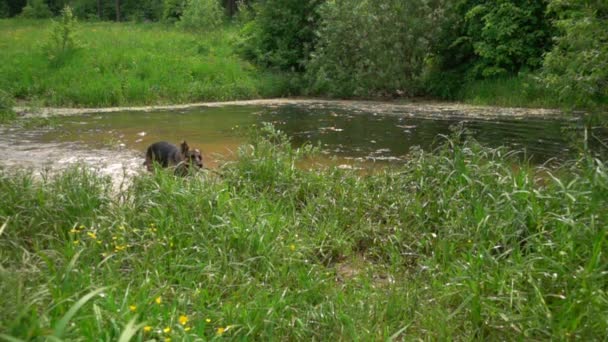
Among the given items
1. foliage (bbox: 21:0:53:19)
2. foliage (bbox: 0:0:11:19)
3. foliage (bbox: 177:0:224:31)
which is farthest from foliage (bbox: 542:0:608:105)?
foliage (bbox: 0:0:11:19)

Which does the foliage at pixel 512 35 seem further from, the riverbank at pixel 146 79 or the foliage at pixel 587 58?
the foliage at pixel 587 58

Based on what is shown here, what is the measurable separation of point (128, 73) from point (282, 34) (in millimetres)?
7041

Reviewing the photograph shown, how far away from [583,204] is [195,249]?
3.01 meters

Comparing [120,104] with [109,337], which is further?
[120,104]

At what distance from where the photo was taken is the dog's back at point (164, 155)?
7.48 metres

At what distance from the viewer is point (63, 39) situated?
779 inches

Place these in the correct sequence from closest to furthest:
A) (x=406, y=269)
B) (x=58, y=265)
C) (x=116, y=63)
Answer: (x=58, y=265) → (x=406, y=269) → (x=116, y=63)

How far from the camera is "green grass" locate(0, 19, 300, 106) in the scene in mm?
17328

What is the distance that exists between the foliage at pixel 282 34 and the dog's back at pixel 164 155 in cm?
1508

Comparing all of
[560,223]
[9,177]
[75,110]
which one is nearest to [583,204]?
[560,223]

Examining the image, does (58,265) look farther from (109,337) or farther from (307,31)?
(307,31)

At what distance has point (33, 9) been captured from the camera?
4416cm

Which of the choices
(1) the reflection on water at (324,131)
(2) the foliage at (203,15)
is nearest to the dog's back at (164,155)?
(1) the reflection on water at (324,131)

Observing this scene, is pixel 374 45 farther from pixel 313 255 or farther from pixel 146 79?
pixel 313 255
